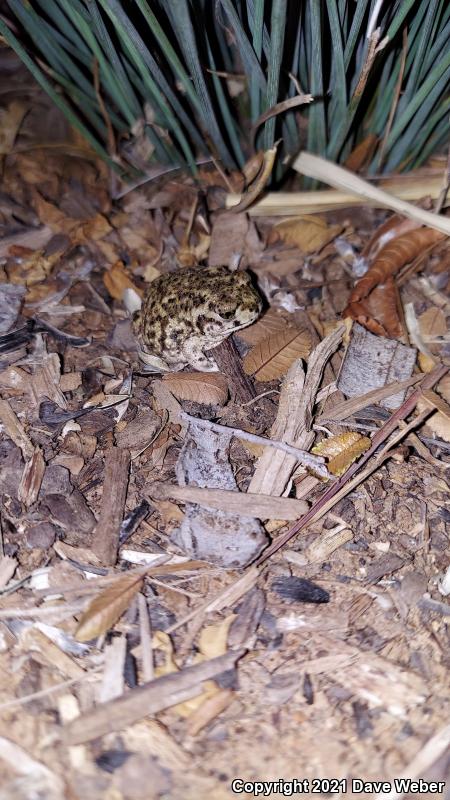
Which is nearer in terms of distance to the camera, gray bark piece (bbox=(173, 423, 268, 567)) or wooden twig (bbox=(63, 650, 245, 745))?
wooden twig (bbox=(63, 650, 245, 745))

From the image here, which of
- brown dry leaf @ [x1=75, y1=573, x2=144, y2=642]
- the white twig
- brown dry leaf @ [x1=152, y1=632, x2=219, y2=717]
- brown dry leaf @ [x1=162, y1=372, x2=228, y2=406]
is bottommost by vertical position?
brown dry leaf @ [x1=152, y1=632, x2=219, y2=717]

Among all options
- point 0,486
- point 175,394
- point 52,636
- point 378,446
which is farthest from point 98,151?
point 52,636

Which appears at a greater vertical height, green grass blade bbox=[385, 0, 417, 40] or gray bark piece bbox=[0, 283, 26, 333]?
green grass blade bbox=[385, 0, 417, 40]

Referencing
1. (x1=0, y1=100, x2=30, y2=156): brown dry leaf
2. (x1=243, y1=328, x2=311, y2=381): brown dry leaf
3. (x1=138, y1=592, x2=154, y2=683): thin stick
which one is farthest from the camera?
(x1=0, y1=100, x2=30, y2=156): brown dry leaf

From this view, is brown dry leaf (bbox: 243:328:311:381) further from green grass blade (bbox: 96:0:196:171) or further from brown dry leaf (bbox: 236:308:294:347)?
green grass blade (bbox: 96:0:196:171)

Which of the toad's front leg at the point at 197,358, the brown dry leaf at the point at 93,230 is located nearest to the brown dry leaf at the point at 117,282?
the brown dry leaf at the point at 93,230

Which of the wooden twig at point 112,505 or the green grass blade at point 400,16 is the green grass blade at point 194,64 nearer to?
the green grass blade at point 400,16

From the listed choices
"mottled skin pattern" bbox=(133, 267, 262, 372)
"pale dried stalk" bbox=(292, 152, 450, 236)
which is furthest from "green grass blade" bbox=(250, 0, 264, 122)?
"mottled skin pattern" bbox=(133, 267, 262, 372)

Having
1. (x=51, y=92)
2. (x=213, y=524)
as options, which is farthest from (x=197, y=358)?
(x=51, y=92)
